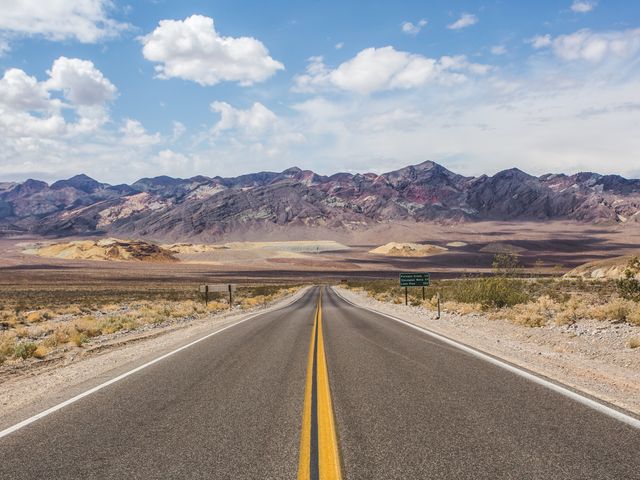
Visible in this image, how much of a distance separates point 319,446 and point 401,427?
1.16 meters

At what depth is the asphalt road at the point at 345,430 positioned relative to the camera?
4984 millimetres

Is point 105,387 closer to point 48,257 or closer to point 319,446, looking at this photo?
point 319,446

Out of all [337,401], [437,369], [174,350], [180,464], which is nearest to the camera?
[180,464]

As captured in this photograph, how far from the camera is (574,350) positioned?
488 inches

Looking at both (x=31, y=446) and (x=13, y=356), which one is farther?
(x=13, y=356)

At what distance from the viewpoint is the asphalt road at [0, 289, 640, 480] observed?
16.4ft

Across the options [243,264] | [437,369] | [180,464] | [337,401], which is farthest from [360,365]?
[243,264]

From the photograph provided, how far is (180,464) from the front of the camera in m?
5.18

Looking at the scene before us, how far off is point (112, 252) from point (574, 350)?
537 ft

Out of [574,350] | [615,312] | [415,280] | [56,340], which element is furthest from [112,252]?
[574,350]

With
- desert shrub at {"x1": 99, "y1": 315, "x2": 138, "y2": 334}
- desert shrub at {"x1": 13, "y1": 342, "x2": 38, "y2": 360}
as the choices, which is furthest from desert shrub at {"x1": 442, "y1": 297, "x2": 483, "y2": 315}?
desert shrub at {"x1": 13, "y1": 342, "x2": 38, "y2": 360}

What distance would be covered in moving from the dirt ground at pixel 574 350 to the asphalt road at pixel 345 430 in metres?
0.99

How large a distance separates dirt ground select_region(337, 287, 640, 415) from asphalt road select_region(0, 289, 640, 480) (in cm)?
99

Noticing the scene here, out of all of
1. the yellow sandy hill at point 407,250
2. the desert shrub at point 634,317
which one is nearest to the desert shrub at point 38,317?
the desert shrub at point 634,317
